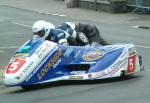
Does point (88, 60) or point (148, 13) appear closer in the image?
point (88, 60)

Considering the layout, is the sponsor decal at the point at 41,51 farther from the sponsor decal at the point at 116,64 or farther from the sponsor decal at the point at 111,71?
the sponsor decal at the point at 116,64

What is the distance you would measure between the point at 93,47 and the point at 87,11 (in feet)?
79.8

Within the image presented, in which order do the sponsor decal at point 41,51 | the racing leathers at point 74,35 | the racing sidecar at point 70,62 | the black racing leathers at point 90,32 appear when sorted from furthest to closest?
the black racing leathers at point 90,32, the racing leathers at point 74,35, the sponsor decal at point 41,51, the racing sidecar at point 70,62

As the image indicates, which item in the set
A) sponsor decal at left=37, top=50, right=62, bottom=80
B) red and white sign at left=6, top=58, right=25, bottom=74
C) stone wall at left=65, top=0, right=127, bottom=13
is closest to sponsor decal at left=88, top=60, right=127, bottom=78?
sponsor decal at left=37, top=50, right=62, bottom=80

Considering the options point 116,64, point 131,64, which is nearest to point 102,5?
point 131,64

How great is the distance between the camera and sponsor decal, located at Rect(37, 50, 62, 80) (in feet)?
40.5

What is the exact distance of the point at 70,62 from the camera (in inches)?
503

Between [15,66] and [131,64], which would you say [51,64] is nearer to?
[15,66]

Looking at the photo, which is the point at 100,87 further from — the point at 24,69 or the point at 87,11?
the point at 87,11

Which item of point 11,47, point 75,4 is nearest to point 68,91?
point 11,47

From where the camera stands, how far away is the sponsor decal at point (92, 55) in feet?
41.9

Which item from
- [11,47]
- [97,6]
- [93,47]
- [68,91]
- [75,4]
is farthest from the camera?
[75,4]

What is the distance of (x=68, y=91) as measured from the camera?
473 inches

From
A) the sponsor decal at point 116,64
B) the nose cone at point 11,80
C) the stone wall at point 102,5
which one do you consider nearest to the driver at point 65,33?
the sponsor decal at point 116,64
